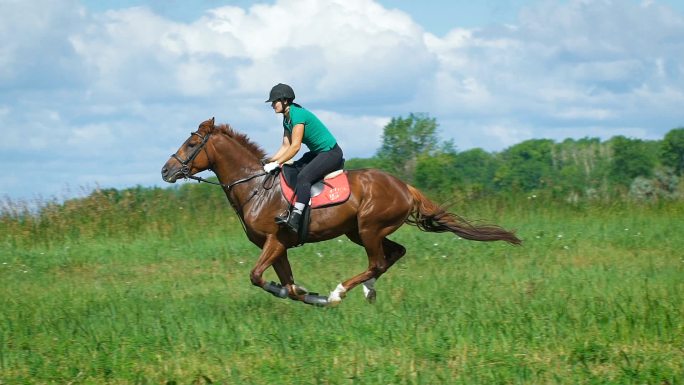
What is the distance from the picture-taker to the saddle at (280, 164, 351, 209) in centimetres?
1052

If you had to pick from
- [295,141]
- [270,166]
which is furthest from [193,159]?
[295,141]

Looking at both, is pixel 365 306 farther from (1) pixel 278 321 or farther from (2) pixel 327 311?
(1) pixel 278 321

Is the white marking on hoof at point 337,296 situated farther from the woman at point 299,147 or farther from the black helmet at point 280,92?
the black helmet at point 280,92

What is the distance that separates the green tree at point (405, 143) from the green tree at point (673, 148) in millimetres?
14967

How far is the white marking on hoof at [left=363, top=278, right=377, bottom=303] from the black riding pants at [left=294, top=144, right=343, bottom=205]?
4.09 ft

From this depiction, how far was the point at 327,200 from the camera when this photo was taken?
10.6 metres

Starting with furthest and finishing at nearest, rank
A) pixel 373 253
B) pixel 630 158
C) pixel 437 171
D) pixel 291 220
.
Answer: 1. pixel 630 158
2. pixel 437 171
3. pixel 373 253
4. pixel 291 220

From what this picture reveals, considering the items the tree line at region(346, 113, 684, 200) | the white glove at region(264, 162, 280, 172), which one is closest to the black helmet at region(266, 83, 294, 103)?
the white glove at region(264, 162, 280, 172)

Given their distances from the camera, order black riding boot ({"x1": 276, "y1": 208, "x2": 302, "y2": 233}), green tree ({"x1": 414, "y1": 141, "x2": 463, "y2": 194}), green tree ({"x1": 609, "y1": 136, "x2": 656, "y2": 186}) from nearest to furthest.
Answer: black riding boot ({"x1": 276, "y1": 208, "x2": 302, "y2": 233})
green tree ({"x1": 414, "y1": 141, "x2": 463, "y2": 194})
green tree ({"x1": 609, "y1": 136, "x2": 656, "y2": 186})

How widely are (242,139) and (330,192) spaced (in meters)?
1.33

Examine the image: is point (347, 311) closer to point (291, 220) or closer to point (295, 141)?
point (291, 220)

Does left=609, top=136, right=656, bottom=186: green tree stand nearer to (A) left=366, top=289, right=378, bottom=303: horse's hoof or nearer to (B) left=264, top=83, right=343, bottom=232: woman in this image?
(A) left=366, top=289, right=378, bottom=303: horse's hoof

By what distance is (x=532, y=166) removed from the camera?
43688 mm

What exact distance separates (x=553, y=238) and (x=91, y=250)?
764 centimetres
